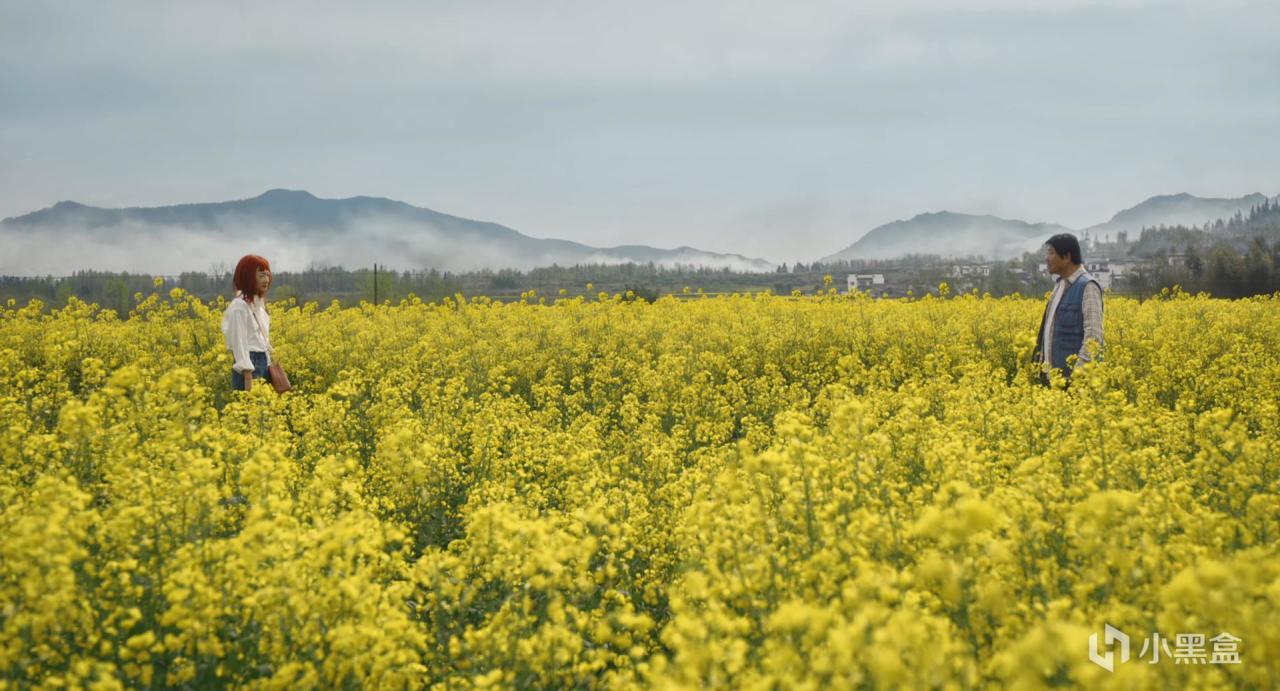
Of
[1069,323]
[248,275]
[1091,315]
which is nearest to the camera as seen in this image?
[1091,315]

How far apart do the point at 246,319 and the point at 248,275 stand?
45cm

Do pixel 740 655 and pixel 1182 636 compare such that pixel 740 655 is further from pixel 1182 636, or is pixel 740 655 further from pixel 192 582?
pixel 192 582

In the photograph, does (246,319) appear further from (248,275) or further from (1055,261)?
(1055,261)

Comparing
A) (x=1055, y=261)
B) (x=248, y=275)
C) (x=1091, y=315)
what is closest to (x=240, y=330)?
(x=248, y=275)

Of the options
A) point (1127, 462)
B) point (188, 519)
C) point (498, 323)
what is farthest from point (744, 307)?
point (188, 519)

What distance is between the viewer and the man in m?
7.55

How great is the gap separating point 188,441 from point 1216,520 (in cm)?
626

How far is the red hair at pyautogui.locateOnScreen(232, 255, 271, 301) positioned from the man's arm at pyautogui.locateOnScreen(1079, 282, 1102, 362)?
26.1ft

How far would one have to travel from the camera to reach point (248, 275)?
318 inches

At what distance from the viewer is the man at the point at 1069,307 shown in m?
7.55

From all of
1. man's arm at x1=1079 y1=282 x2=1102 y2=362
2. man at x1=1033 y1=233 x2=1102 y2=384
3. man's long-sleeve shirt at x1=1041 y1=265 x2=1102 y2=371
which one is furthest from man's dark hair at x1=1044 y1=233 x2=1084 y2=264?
man's arm at x1=1079 y1=282 x2=1102 y2=362

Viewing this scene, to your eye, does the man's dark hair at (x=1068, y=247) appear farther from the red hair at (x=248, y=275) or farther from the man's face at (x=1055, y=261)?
the red hair at (x=248, y=275)

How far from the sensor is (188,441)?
567 centimetres

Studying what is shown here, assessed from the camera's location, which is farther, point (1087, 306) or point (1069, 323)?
point (1069, 323)
